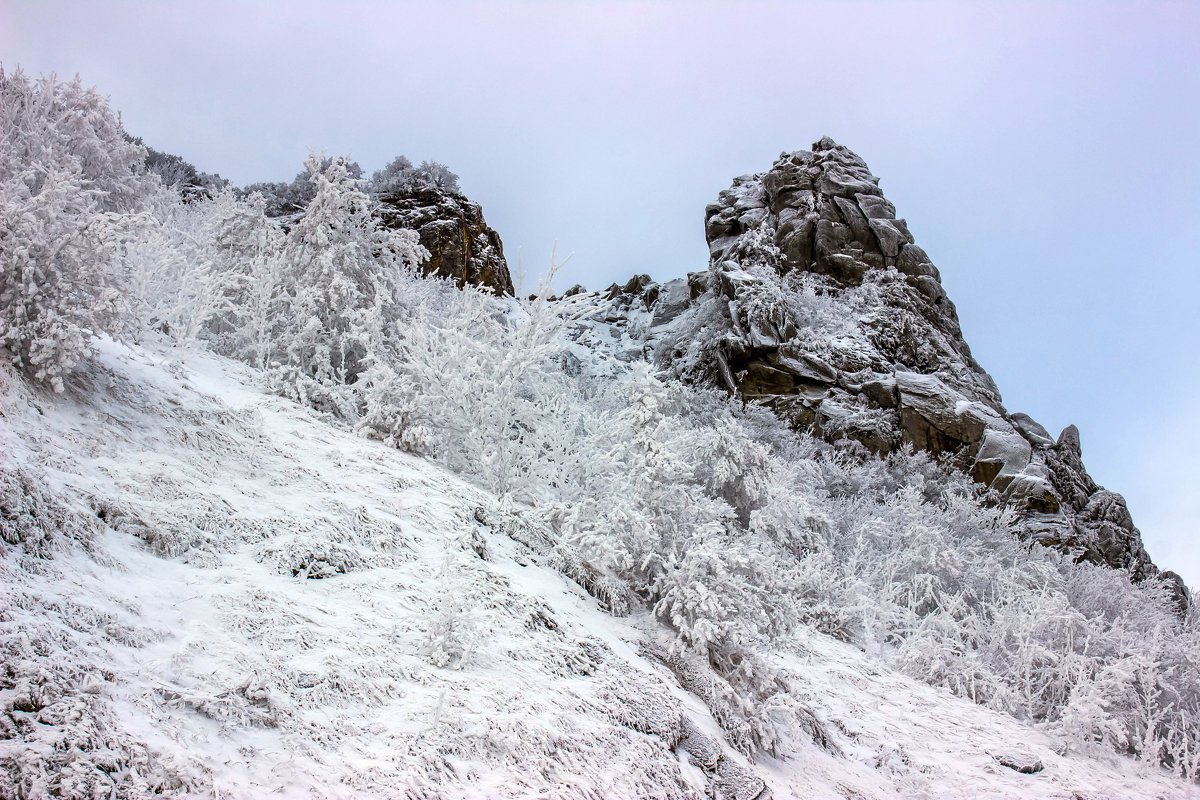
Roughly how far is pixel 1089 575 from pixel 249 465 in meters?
16.4

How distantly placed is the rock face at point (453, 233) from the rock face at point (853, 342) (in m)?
7.95

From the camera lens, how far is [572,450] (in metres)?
8.85

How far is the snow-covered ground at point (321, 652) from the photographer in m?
2.49

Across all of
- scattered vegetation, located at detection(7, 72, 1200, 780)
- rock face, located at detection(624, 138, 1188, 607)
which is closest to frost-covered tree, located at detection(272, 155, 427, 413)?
scattered vegetation, located at detection(7, 72, 1200, 780)

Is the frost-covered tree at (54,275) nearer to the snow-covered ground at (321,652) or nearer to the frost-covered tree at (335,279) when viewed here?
the snow-covered ground at (321,652)

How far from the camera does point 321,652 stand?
341cm

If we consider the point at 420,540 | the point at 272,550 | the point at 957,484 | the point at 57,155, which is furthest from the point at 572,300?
the point at 957,484

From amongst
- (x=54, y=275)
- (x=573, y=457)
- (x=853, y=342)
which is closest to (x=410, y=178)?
(x=853, y=342)

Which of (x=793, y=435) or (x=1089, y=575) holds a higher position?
(x=793, y=435)

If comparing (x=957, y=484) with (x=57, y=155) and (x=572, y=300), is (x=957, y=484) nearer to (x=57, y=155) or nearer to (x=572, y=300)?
(x=572, y=300)

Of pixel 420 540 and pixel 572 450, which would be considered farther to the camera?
pixel 572 450

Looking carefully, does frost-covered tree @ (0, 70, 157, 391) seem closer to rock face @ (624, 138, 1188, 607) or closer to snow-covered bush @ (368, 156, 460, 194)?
rock face @ (624, 138, 1188, 607)

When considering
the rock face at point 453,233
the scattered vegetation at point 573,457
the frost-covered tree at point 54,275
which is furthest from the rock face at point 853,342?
the frost-covered tree at point 54,275

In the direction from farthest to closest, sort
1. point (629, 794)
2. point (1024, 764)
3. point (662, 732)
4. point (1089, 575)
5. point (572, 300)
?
point (1089, 575)
point (572, 300)
point (1024, 764)
point (662, 732)
point (629, 794)
